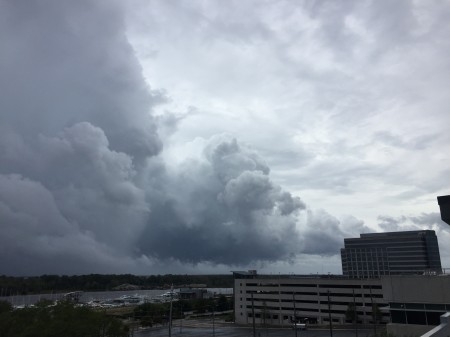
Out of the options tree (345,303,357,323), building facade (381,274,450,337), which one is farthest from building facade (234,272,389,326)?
building facade (381,274,450,337)

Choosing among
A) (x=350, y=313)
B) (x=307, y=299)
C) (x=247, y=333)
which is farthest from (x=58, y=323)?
(x=307, y=299)

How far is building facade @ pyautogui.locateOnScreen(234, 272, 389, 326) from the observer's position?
4626 inches

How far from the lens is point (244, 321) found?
140 m

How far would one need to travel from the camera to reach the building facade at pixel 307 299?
11750cm

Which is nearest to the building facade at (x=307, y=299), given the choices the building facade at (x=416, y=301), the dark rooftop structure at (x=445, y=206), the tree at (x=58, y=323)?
the tree at (x=58, y=323)

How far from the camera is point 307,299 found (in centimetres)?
13062

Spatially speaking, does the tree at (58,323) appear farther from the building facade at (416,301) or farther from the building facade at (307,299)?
the building facade at (307,299)

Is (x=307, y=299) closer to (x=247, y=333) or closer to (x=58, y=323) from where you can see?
(x=247, y=333)

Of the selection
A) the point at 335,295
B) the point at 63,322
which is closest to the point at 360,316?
the point at 335,295

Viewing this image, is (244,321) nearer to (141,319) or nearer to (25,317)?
(141,319)

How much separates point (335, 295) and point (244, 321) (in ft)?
114

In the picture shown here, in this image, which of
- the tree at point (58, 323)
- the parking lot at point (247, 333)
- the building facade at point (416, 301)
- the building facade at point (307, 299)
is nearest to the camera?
the building facade at point (416, 301)

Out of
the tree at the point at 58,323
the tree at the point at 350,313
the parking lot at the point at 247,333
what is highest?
the tree at the point at 58,323

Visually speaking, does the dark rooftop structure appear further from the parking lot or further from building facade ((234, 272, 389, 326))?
building facade ((234, 272, 389, 326))
